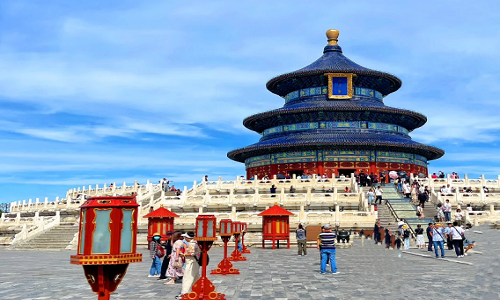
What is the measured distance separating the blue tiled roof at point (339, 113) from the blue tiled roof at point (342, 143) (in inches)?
75.2

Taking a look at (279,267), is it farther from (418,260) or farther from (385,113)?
(385,113)

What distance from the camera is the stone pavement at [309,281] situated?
387 inches

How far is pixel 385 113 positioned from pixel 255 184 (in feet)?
72.7

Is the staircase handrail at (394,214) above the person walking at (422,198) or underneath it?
underneath

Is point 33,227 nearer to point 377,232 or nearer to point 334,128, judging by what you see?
point 377,232

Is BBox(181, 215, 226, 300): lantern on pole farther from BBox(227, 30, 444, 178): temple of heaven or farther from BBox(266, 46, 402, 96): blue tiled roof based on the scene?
BBox(266, 46, 402, 96): blue tiled roof

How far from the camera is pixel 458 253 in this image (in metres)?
17.6

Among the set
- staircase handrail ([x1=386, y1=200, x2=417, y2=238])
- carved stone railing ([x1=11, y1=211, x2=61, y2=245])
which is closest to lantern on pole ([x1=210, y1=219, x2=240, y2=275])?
staircase handrail ([x1=386, y1=200, x2=417, y2=238])

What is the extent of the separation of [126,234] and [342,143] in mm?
42237

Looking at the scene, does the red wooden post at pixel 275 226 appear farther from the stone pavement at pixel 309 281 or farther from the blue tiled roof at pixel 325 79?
the blue tiled roof at pixel 325 79

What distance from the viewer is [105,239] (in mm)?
4617

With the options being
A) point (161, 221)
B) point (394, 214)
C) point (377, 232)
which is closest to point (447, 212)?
point (394, 214)

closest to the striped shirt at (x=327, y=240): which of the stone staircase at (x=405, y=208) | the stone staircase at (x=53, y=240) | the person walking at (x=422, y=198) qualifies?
the stone staircase at (x=405, y=208)

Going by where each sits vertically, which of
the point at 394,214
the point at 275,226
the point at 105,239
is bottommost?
the point at 275,226
